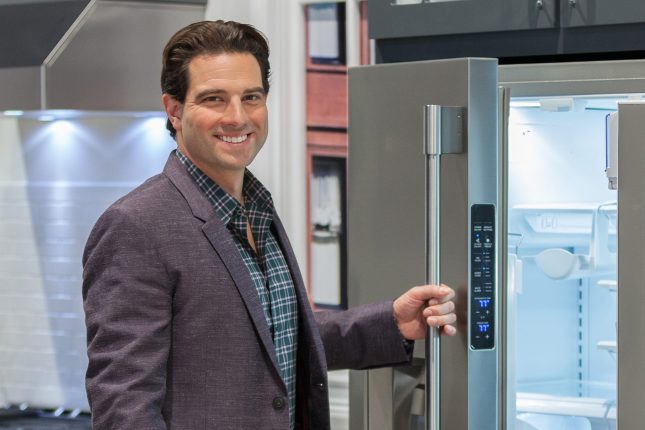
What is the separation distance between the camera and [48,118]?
3283 mm

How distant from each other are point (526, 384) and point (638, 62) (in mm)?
658

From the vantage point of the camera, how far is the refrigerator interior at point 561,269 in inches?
78.5

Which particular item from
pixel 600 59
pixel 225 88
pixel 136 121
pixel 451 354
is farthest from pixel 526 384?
pixel 136 121

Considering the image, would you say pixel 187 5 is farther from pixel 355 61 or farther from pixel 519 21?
pixel 519 21

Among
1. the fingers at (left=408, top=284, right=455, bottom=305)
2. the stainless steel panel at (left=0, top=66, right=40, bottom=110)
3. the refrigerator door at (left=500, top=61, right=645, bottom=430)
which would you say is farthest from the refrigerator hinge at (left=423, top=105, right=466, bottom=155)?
the stainless steel panel at (left=0, top=66, right=40, bottom=110)

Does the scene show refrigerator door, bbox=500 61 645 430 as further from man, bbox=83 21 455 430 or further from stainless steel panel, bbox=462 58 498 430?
man, bbox=83 21 455 430

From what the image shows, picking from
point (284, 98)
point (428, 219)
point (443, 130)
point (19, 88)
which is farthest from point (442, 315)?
point (19, 88)

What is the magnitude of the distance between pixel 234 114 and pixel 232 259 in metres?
0.22

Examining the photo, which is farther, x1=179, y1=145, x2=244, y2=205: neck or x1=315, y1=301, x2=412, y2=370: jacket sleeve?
x1=315, y1=301, x2=412, y2=370: jacket sleeve

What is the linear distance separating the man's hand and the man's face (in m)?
0.38

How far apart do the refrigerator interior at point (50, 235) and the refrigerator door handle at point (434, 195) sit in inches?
64.7

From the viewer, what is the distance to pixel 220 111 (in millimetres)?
1662

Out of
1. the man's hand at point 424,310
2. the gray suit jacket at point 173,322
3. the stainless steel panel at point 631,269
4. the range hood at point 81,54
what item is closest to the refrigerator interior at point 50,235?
the range hood at point 81,54

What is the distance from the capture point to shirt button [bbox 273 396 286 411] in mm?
1663
